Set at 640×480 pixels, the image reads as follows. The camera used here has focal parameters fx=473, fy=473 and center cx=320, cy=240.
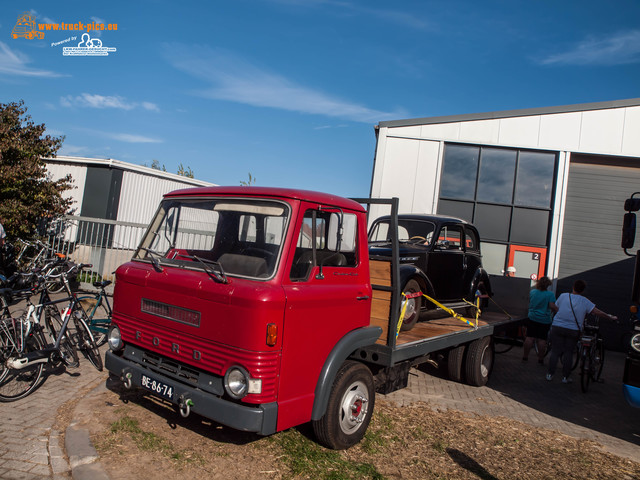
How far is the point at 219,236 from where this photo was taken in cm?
423

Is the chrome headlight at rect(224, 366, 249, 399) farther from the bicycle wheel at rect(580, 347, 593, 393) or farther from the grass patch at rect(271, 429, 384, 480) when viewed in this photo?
the bicycle wheel at rect(580, 347, 593, 393)

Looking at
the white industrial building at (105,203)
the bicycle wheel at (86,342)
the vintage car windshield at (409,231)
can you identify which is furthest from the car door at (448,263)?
the white industrial building at (105,203)

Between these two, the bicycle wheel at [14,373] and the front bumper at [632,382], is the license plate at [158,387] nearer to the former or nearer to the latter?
the bicycle wheel at [14,373]

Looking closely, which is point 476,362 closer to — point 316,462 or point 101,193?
point 316,462

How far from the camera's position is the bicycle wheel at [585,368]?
7750 mm

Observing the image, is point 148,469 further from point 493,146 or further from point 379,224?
point 493,146

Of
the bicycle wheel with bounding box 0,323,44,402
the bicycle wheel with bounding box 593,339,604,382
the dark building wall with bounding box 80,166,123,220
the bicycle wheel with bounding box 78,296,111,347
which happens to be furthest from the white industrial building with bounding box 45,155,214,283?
the bicycle wheel with bounding box 593,339,604,382

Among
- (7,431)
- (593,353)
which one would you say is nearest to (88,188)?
(7,431)

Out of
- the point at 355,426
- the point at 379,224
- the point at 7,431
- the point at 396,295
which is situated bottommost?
the point at 7,431

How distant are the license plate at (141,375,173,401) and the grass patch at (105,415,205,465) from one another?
505mm

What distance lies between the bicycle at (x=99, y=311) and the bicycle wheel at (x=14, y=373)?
1182 mm

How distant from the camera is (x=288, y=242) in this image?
377 cm

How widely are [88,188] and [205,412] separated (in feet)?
41.0

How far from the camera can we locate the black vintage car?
663cm
